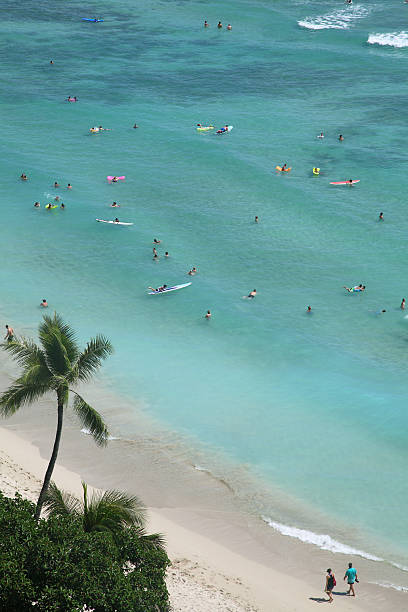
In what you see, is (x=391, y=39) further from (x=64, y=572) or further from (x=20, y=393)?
(x=64, y=572)

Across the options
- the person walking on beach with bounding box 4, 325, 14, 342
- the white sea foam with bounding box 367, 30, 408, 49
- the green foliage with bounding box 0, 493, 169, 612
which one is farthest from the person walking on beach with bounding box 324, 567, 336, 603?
the white sea foam with bounding box 367, 30, 408, 49

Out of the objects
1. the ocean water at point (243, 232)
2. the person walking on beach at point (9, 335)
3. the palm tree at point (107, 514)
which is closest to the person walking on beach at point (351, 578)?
the ocean water at point (243, 232)

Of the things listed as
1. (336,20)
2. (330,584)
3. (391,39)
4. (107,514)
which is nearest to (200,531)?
(330,584)

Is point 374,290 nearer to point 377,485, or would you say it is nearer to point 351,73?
point 377,485

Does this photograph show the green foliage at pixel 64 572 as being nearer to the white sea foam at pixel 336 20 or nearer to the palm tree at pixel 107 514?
the palm tree at pixel 107 514

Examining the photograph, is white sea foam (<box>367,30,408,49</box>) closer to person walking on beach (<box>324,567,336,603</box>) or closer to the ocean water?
the ocean water
